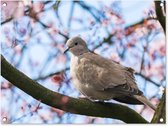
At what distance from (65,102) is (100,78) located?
0.60 feet

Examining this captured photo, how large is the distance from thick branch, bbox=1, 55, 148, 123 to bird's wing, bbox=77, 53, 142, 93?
0.32ft

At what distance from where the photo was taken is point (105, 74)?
157 cm

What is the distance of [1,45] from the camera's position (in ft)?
5.40

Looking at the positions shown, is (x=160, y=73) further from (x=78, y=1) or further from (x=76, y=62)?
(x=78, y=1)

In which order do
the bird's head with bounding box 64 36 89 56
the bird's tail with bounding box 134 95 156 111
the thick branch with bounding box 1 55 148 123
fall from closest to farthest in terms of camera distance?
the thick branch with bounding box 1 55 148 123 < the bird's tail with bounding box 134 95 156 111 < the bird's head with bounding box 64 36 89 56

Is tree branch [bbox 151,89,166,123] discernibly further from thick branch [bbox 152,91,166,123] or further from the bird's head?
the bird's head

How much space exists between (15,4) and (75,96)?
50 centimetres

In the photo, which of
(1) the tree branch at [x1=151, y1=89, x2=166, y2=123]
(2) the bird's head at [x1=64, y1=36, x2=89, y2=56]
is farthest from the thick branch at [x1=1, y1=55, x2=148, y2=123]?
(2) the bird's head at [x1=64, y1=36, x2=89, y2=56]

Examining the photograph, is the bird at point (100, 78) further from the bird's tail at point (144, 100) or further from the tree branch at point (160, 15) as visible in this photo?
the tree branch at point (160, 15)

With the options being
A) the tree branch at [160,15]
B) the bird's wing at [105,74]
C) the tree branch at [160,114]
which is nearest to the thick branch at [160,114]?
the tree branch at [160,114]

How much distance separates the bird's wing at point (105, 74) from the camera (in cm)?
153

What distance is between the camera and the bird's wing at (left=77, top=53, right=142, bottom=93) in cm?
153

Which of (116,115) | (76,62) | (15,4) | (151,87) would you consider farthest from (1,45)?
(151,87)

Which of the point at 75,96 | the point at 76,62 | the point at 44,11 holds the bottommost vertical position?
the point at 75,96
